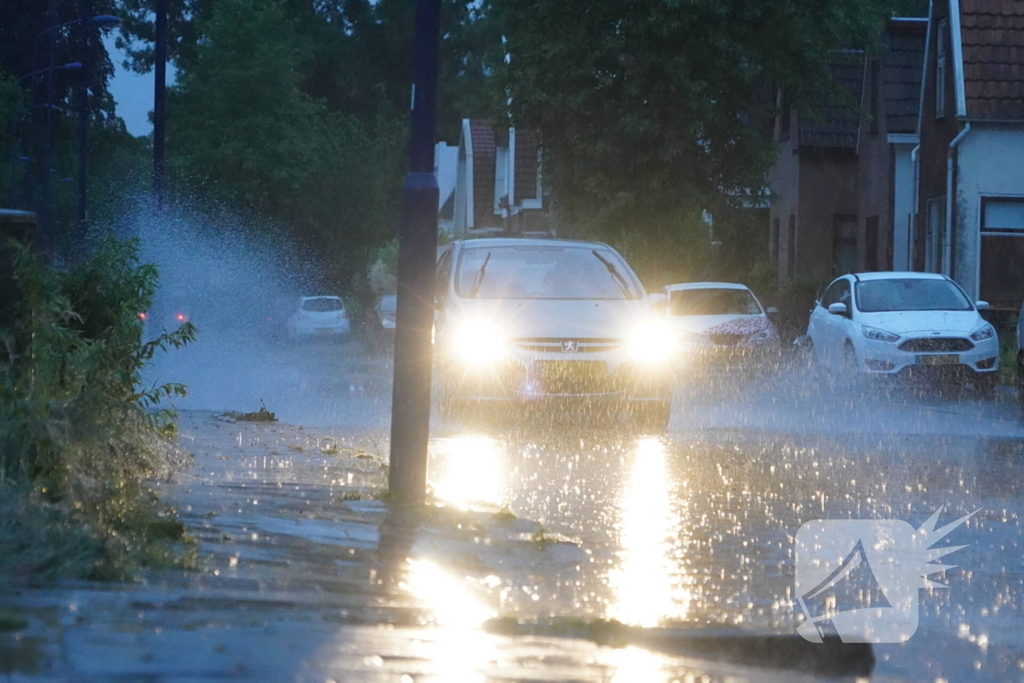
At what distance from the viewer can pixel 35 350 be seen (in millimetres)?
7914

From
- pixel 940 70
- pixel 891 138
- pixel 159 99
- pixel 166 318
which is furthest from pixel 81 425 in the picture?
pixel 891 138

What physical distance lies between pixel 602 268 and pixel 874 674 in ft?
33.6

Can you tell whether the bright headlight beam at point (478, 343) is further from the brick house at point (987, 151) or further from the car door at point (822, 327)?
the brick house at point (987, 151)

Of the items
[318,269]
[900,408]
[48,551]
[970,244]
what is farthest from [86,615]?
[318,269]

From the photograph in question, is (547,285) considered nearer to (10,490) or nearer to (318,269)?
(10,490)

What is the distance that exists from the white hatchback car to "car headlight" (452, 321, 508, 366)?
307 inches

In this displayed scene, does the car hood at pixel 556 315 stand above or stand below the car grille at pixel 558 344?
above

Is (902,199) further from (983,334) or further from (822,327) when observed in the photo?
(983,334)

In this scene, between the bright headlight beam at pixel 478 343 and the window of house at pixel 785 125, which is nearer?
the bright headlight beam at pixel 478 343

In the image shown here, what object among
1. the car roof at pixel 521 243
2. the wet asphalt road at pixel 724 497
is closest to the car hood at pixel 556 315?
the wet asphalt road at pixel 724 497

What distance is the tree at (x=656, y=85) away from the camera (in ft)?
99.0

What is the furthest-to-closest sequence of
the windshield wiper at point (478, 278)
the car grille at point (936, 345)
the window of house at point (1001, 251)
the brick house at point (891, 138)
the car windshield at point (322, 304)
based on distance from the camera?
the car windshield at point (322, 304)
the brick house at point (891, 138)
the window of house at point (1001, 251)
the car grille at point (936, 345)
the windshield wiper at point (478, 278)

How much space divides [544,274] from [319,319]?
30534 millimetres

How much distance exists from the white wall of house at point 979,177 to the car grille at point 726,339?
19.4ft
